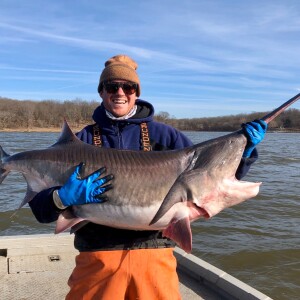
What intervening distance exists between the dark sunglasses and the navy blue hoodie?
0.69 feet

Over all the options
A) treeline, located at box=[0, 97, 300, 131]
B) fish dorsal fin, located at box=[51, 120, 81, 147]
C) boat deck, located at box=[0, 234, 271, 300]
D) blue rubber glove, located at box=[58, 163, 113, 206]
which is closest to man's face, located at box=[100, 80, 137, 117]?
fish dorsal fin, located at box=[51, 120, 81, 147]

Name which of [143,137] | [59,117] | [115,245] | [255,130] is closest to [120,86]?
[143,137]

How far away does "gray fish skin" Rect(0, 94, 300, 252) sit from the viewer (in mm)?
3240

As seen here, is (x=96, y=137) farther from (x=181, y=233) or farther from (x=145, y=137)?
(x=181, y=233)

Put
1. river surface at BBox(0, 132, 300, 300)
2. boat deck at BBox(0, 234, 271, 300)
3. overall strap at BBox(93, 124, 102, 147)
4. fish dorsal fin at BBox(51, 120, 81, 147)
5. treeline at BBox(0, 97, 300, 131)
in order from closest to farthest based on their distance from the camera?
1. fish dorsal fin at BBox(51, 120, 81, 147)
2. overall strap at BBox(93, 124, 102, 147)
3. boat deck at BBox(0, 234, 271, 300)
4. river surface at BBox(0, 132, 300, 300)
5. treeline at BBox(0, 97, 300, 131)

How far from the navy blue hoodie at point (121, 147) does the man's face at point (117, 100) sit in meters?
0.08

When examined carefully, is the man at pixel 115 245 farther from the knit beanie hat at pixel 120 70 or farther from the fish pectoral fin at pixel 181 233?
the fish pectoral fin at pixel 181 233

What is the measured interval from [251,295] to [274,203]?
11250 millimetres

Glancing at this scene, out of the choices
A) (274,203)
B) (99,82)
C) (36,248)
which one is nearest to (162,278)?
(99,82)

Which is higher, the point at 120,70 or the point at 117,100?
the point at 120,70

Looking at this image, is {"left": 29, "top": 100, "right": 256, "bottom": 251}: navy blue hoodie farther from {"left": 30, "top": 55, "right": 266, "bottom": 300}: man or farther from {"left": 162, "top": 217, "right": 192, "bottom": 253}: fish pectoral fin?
{"left": 162, "top": 217, "right": 192, "bottom": 253}: fish pectoral fin

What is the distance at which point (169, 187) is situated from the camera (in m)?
3.34

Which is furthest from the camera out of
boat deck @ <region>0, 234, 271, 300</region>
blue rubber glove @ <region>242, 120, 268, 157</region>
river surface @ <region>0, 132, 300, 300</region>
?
river surface @ <region>0, 132, 300, 300</region>

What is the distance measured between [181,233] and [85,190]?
817 millimetres
